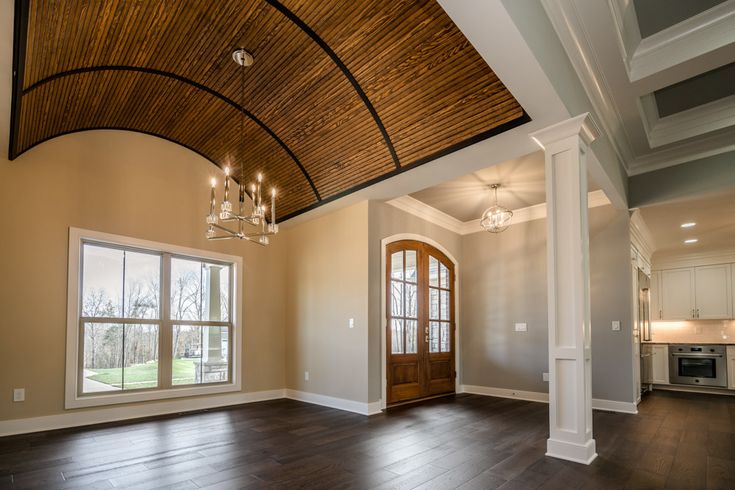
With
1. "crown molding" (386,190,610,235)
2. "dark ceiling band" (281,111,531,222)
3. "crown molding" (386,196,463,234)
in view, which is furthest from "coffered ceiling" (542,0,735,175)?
"crown molding" (386,196,463,234)

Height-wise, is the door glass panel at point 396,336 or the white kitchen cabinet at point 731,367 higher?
the door glass panel at point 396,336

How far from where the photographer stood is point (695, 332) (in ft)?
27.1

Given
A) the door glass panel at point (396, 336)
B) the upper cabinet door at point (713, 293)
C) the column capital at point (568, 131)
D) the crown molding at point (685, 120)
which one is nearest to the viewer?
the column capital at point (568, 131)

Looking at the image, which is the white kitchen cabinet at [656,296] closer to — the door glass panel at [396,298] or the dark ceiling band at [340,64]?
the door glass panel at [396,298]

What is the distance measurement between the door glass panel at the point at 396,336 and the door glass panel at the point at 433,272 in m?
1.06

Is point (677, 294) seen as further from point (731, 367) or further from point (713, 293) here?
point (731, 367)

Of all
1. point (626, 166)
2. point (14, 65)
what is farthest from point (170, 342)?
point (626, 166)

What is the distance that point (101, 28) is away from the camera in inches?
129

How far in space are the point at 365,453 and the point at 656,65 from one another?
401cm

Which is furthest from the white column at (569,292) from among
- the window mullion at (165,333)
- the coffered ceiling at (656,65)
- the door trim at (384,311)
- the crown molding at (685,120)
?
the window mullion at (165,333)

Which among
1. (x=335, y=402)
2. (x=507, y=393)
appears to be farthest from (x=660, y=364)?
(x=335, y=402)

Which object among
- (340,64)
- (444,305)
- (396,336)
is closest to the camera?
(340,64)

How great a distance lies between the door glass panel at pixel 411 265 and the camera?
6092mm

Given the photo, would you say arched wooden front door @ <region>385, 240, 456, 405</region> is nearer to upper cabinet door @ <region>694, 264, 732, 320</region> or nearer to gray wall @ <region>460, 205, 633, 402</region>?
gray wall @ <region>460, 205, 633, 402</region>
